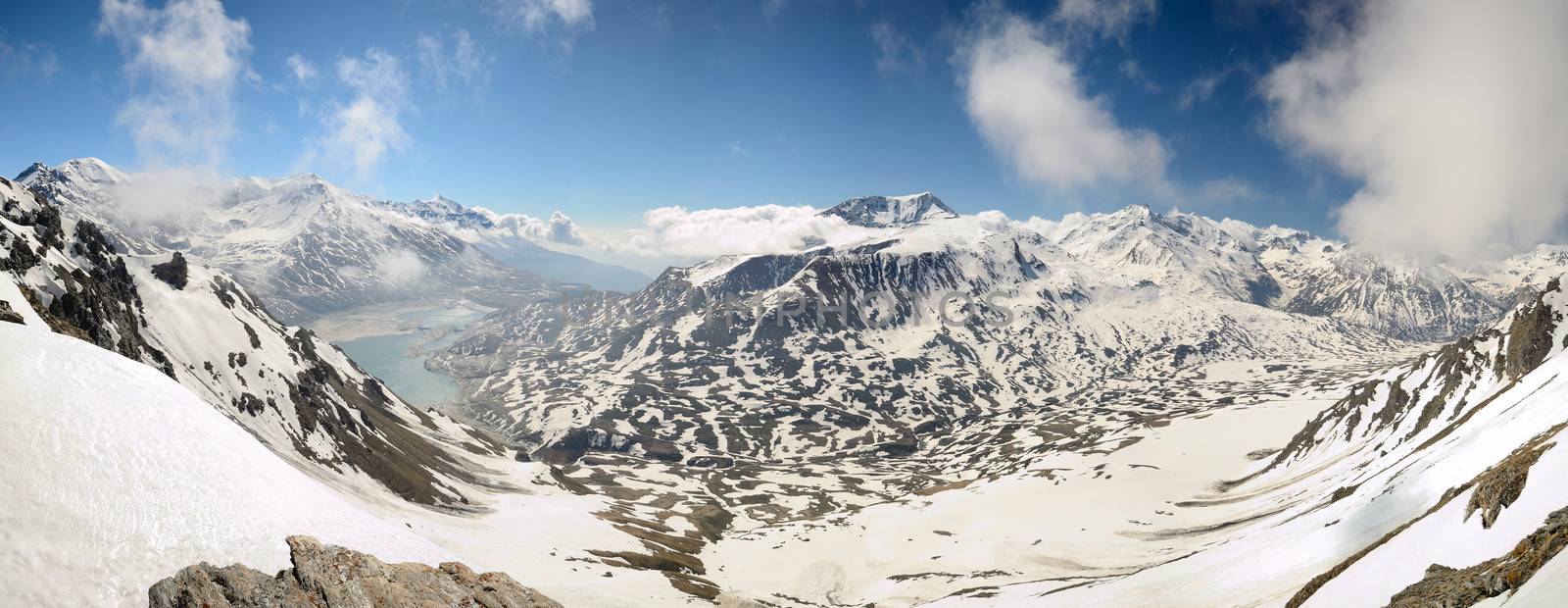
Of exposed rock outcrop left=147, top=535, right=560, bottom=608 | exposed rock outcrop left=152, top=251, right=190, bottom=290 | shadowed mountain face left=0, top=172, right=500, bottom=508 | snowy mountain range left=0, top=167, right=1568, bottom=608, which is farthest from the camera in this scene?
exposed rock outcrop left=152, top=251, right=190, bottom=290

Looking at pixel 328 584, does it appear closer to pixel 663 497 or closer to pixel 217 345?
pixel 217 345

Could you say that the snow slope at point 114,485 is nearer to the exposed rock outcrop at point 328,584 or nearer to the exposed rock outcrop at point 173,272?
the exposed rock outcrop at point 328,584

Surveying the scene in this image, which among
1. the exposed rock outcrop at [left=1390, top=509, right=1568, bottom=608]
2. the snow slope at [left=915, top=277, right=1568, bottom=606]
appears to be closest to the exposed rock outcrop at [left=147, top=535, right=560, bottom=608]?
the snow slope at [left=915, top=277, right=1568, bottom=606]

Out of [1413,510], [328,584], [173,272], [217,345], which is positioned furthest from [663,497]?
[1413,510]

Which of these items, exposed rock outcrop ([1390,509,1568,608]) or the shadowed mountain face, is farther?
the shadowed mountain face

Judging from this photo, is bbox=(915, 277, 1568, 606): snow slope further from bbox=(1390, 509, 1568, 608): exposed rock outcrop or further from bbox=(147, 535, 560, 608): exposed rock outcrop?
bbox=(147, 535, 560, 608): exposed rock outcrop

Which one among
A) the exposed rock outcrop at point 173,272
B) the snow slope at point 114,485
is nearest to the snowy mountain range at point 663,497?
the snow slope at point 114,485

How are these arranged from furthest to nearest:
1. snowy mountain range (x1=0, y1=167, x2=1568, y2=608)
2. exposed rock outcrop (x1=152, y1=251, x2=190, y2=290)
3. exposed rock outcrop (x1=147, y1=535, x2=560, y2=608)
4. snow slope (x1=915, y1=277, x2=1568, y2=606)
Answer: exposed rock outcrop (x1=152, y1=251, x2=190, y2=290) < snow slope (x1=915, y1=277, x2=1568, y2=606) < snowy mountain range (x1=0, y1=167, x2=1568, y2=608) < exposed rock outcrop (x1=147, y1=535, x2=560, y2=608)

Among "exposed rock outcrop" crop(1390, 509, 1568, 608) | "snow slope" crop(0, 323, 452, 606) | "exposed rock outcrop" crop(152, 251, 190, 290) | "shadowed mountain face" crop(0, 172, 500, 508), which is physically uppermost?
Answer: "exposed rock outcrop" crop(152, 251, 190, 290)
